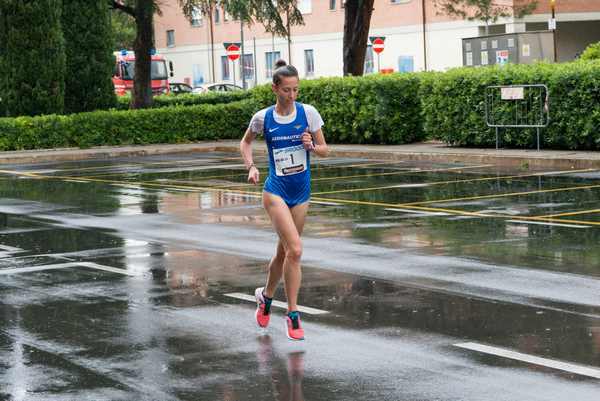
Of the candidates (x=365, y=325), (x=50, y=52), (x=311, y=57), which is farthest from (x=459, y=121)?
(x=311, y=57)

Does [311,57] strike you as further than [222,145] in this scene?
Yes

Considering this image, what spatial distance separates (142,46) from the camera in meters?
36.8

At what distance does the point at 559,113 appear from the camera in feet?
78.1

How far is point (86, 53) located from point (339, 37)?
33163mm

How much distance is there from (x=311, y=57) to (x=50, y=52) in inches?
1474

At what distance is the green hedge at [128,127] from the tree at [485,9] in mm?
19735

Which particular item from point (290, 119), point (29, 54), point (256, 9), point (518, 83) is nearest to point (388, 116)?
point (518, 83)

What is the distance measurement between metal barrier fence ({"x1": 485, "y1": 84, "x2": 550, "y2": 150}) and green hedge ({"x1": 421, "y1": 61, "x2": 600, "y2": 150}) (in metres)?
0.16

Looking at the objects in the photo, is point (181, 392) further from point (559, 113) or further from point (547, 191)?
point (559, 113)

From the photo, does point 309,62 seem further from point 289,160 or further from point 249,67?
point 289,160

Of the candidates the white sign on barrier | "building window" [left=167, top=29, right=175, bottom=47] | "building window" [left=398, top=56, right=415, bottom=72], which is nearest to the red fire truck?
"building window" [left=398, top=56, right=415, bottom=72]

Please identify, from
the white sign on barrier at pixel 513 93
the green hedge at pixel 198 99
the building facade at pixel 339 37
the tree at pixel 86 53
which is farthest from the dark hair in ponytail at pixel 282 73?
the building facade at pixel 339 37

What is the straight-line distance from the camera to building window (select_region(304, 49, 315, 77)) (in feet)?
230

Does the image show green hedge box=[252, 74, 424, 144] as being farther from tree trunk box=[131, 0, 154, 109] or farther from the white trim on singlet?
the white trim on singlet
